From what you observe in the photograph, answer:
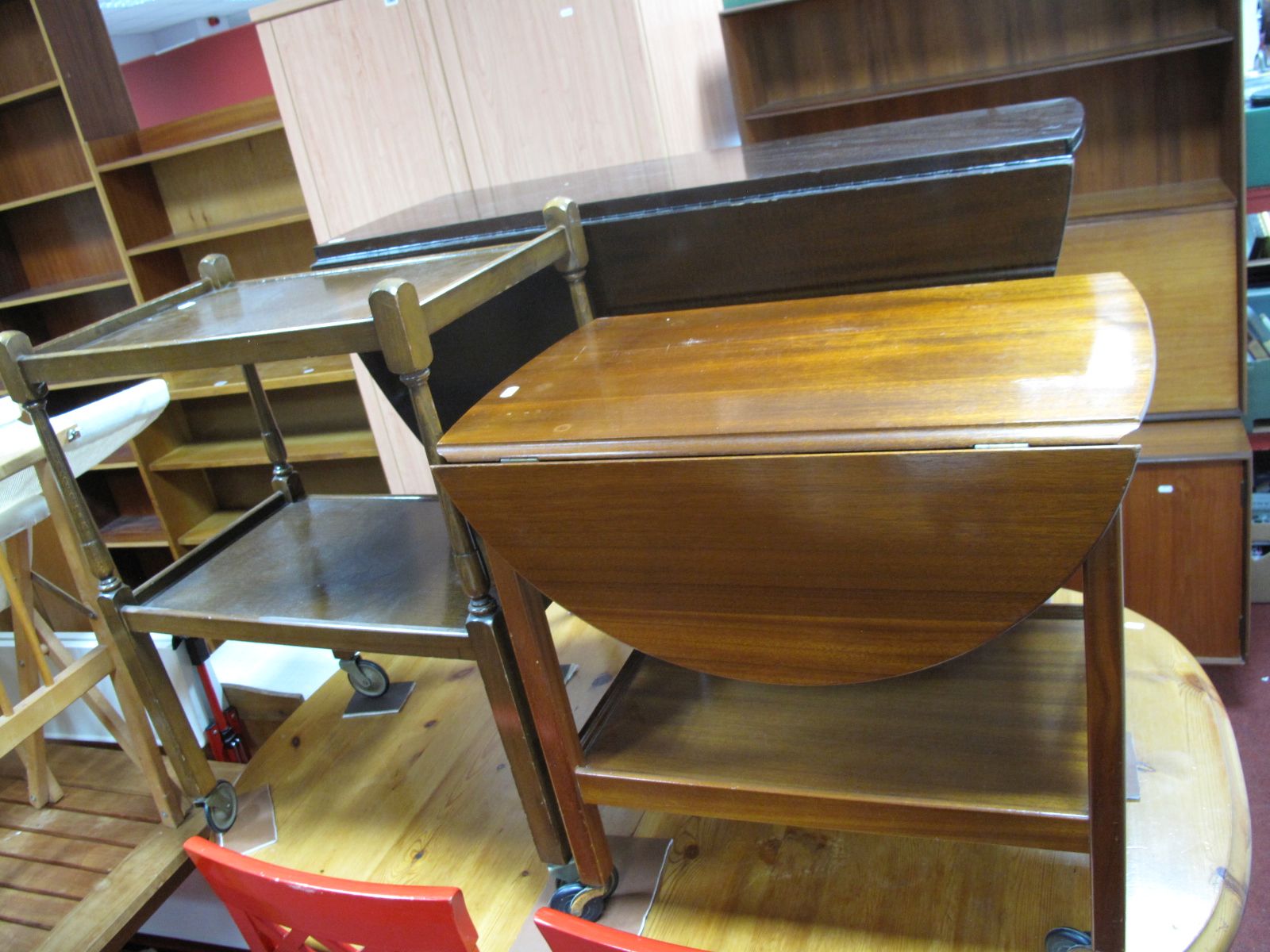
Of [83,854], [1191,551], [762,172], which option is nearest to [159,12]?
[83,854]

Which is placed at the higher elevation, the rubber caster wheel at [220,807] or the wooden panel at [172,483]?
the rubber caster wheel at [220,807]

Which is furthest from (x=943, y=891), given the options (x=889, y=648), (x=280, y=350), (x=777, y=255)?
(x=280, y=350)

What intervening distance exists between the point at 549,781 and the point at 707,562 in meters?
0.43

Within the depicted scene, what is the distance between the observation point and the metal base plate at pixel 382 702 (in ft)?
5.63

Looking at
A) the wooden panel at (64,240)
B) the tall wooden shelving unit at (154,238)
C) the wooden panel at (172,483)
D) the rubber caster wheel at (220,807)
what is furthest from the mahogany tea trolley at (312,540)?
the wooden panel at (64,240)

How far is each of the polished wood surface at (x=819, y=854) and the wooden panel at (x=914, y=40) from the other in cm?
167

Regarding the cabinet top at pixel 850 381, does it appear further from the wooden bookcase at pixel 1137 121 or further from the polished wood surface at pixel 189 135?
the polished wood surface at pixel 189 135

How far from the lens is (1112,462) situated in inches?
26.9

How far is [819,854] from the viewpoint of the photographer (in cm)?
118

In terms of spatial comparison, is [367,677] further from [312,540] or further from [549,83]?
[549,83]

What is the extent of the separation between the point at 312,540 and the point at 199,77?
32.0 feet

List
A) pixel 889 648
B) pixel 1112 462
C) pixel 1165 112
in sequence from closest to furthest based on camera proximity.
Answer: pixel 1112 462 → pixel 889 648 → pixel 1165 112

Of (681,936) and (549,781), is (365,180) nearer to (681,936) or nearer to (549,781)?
(549,781)

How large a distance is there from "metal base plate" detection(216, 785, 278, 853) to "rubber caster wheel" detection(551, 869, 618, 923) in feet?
1.72
